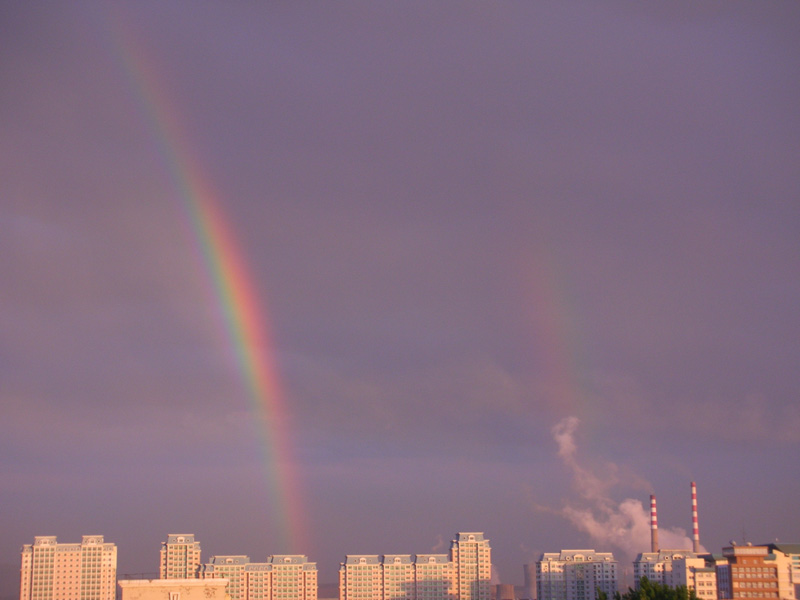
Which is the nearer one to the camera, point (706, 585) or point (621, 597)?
point (621, 597)

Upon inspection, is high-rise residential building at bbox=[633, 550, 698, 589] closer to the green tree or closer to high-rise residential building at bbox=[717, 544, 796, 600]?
high-rise residential building at bbox=[717, 544, 796, 600]

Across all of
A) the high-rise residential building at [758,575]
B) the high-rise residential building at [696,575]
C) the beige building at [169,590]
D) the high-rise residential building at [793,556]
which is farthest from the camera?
the high-rise residential building at [696,575]

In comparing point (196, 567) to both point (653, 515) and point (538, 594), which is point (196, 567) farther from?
point (653, 515)

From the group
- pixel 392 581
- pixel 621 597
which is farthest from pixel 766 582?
pixel 392 581

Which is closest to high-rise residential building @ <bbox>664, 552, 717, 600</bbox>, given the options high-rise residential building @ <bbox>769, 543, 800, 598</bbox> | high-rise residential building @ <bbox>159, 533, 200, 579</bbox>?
high-rise residential building @ <bbox>769, 543, 800, 598</bbox>

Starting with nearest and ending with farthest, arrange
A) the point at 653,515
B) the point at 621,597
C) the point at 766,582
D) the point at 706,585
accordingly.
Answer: the point at 621,597 < the point at 766,582 < the point at 706,585 < the point at 653,515

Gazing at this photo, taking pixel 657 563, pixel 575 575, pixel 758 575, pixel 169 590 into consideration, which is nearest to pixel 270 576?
pixel 575 575

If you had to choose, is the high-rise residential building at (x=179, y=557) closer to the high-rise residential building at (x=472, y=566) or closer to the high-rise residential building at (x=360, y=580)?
the high-rise residential building at (x=360, y=580)

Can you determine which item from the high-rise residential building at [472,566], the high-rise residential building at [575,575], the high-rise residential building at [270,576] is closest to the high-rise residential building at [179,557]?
the high-rise residential building at [270,576]
